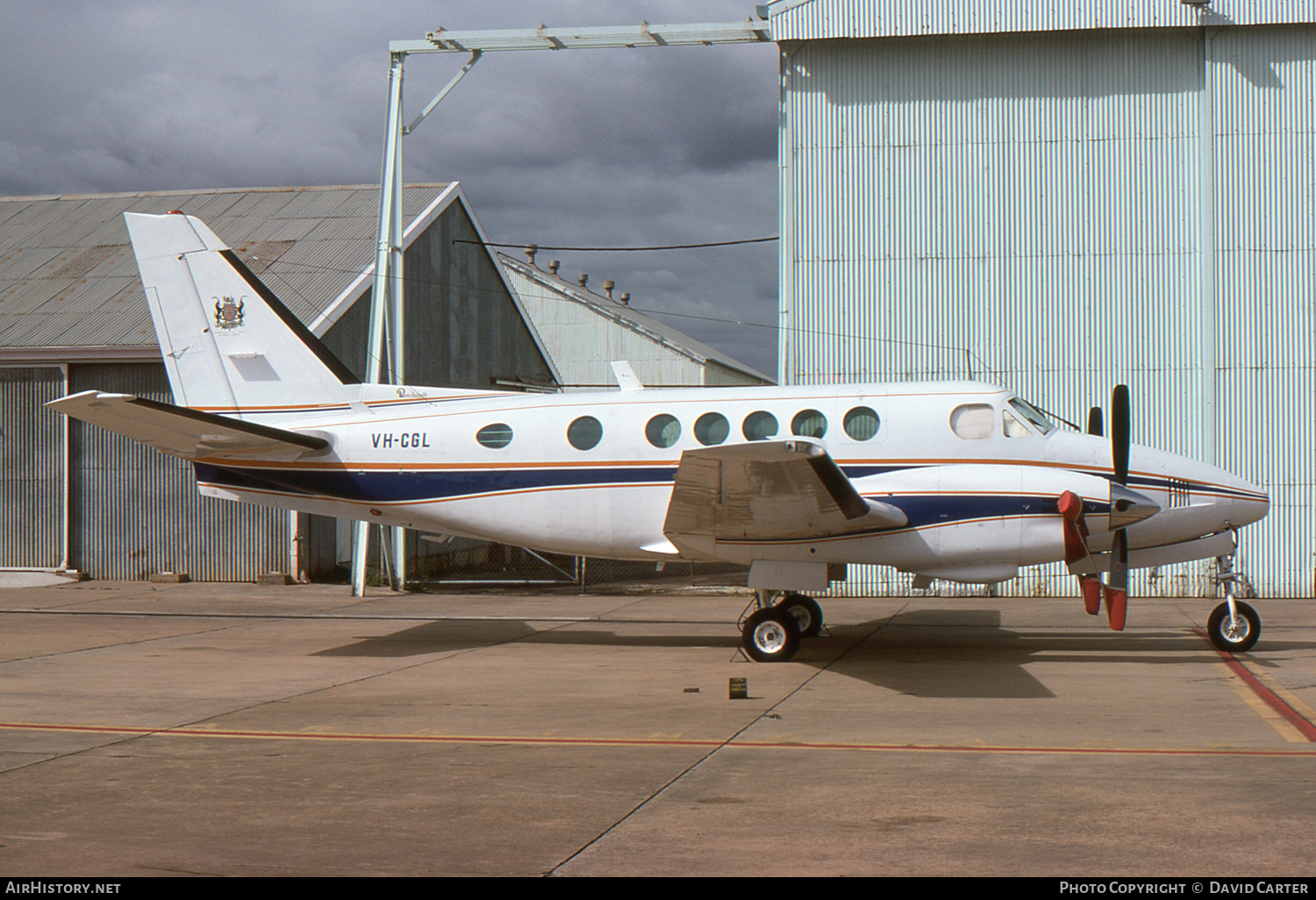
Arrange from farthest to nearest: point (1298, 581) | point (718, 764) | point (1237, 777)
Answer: point (1298, 581)
point (718, 764)
point (1237, 777)

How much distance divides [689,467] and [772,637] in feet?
8.71

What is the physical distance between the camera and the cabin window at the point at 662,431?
12.9 metres

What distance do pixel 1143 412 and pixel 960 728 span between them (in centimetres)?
1271

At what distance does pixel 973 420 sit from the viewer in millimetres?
12414

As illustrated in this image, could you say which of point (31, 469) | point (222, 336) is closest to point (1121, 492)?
point (222, 336)

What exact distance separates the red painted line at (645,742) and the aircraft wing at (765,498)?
2895 millimetres

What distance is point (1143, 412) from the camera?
19.2m

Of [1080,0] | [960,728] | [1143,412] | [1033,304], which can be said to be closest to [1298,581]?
[1143,412]

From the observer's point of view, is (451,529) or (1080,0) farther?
(1080,0)

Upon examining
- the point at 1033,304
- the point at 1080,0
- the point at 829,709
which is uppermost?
the point at 1080,0

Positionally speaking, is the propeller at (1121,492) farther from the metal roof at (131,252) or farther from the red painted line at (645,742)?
the metal roof at (131,252)

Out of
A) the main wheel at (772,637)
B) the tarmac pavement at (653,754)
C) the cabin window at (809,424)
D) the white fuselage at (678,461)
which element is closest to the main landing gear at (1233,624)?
the tarmac pavement at (653,754)
